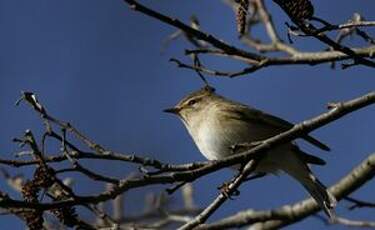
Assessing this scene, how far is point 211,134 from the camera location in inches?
164

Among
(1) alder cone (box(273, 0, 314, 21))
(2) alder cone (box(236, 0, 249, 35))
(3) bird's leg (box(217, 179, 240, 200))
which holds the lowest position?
(3) bird's leg (box(217, 179, 240, 200))

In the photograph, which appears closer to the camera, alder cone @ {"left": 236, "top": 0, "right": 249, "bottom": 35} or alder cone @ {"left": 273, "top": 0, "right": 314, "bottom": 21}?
alder cone @ {"left": 273, "top": 0, "right": 314, "bottom": 21}

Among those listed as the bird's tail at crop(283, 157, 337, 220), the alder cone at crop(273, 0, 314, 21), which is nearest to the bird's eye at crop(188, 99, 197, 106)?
the bird's tail at crop(283, 157, 337, 220)

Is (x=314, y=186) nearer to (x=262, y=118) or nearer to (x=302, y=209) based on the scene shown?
(x=302, y=209)

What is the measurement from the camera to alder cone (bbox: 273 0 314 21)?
255 cm

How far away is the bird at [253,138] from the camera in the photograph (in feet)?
13.4

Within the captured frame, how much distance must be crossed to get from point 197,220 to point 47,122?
66 centimetres

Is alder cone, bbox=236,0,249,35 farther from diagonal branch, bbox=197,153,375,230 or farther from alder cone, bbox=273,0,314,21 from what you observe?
diagonal branch, bbox=197,153,375,230

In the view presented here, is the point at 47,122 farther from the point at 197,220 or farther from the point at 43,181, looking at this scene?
the point at 197,220

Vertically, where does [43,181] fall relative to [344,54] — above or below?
below

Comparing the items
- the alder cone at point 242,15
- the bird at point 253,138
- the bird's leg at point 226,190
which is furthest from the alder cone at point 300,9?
the bird at point 253,138

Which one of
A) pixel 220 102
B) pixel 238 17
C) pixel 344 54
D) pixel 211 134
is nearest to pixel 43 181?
pixel 238 17

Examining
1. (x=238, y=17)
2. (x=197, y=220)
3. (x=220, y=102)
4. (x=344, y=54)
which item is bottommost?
(x=197, y=220)

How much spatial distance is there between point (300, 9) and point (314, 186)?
1.76m
